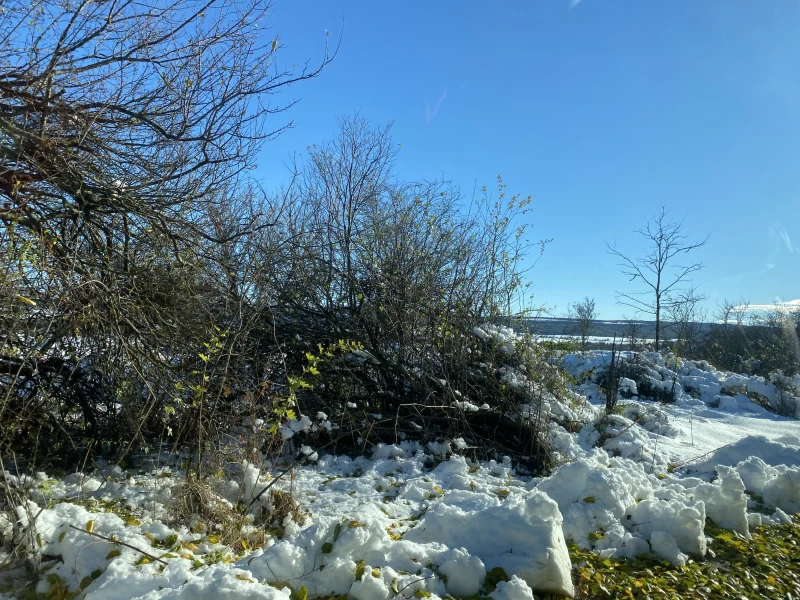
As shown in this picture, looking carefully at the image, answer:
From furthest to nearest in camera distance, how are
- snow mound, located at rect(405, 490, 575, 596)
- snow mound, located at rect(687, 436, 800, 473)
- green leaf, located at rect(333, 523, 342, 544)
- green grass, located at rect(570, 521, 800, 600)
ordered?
snow mound, located at rect(687, 436, 800, 473), green grass, located at rect(570, 521, 800, 600), snow mound, located at rect(405, 490, 575, 596), green leaf, located at rect(333, 523, 342, 544)

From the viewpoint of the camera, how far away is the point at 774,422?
10234 mm

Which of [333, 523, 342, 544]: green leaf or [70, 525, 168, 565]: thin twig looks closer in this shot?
[70, 525, 168, 565]: thin twig

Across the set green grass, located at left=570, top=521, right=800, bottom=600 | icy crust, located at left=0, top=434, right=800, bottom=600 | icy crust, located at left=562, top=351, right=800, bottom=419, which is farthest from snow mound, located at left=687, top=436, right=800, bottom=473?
icy crust, located at left=562, top=351, right=800, bottom=419

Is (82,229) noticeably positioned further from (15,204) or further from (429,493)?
(429,493)

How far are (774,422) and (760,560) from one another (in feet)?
24.7

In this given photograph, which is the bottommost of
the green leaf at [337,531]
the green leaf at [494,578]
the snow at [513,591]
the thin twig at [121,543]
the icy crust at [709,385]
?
the green leaf at [494,578]

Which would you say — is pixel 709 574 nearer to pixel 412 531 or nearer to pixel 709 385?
pixel 412 531

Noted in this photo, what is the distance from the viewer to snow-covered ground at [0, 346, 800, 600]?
288 cm

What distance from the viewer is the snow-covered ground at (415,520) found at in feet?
9.43

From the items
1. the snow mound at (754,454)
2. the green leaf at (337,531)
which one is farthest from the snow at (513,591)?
the snow mound at (754,454)

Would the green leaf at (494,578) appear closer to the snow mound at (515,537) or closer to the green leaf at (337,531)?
the snow mound at (515,537)

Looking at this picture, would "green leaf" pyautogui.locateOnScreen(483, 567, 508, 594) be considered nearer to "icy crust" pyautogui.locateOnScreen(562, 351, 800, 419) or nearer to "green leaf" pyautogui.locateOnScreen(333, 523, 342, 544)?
"green leaf" pyautogui.locateOnScreen(333, 523, 342, 544)

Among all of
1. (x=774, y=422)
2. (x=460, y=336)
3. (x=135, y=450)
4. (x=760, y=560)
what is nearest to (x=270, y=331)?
(x=135, y=450)

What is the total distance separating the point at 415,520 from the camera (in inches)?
172
